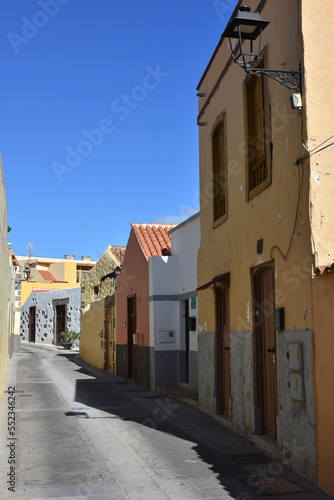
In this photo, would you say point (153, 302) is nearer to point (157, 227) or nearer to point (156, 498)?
point (157, 227)

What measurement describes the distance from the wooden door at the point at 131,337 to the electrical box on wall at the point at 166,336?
2.64 meters

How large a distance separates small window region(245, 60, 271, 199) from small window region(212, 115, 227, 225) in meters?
1.36

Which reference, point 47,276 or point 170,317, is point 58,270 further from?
point 170,317

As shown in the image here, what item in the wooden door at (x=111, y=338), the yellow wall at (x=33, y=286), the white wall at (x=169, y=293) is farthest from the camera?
the yellow wall at (x=33, y=286)

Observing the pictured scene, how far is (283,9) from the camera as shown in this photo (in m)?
7.49

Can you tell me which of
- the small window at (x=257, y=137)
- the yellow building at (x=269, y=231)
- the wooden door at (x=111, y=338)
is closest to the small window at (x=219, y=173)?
the yellow building at (x=269, y=231)

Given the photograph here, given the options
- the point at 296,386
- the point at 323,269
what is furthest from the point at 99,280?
the point at 323,269

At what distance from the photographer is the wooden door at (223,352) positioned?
1017 cm

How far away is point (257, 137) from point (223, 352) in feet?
13.7

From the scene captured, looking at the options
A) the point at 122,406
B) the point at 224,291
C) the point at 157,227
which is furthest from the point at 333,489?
the point at 157,227

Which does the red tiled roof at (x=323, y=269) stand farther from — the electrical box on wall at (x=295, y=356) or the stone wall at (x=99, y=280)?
the stone wall at (x=99, y=280)

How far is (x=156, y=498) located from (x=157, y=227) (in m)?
12.9

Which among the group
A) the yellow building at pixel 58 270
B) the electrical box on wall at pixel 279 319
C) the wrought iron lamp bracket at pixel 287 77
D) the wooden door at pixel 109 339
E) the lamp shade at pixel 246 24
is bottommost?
the wooden door at pixel 109 339

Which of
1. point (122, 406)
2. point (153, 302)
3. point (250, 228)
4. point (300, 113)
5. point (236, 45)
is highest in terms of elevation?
point (236, 45)
